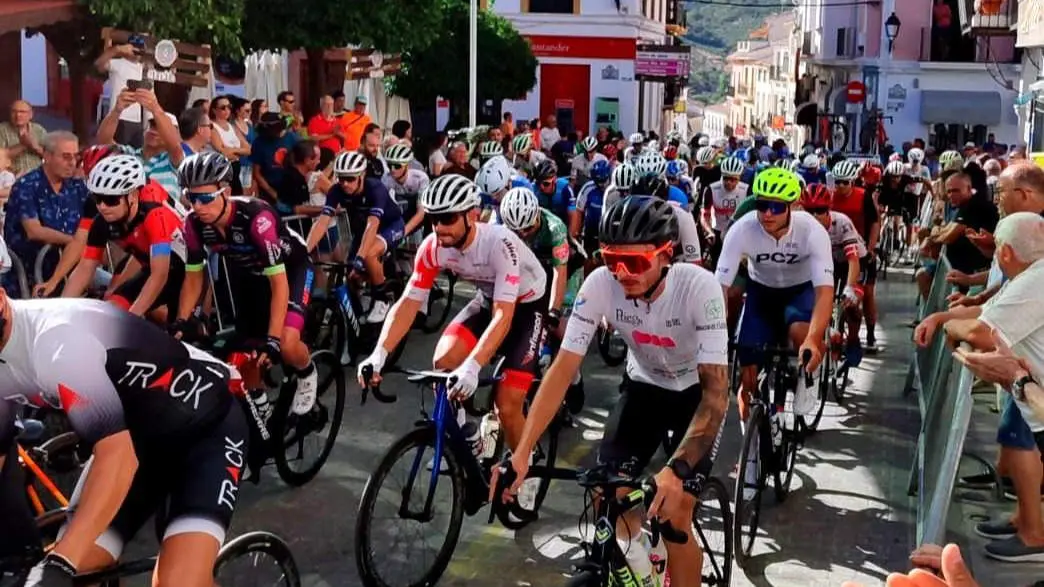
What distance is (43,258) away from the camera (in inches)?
387

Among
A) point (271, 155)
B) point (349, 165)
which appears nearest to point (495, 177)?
point (349, 165)

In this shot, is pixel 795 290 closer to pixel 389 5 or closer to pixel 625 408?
pixel 625 408

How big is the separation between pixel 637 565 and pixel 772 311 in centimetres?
379

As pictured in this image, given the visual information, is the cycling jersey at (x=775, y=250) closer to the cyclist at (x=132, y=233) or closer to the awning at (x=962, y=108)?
the cyclist at (x=132, y=233)

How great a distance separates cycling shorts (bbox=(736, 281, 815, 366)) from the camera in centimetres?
839

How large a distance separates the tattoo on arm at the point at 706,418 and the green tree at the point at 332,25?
15.3m

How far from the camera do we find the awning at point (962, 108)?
46.1 meters

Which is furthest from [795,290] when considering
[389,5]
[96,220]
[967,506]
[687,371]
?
[389,5]

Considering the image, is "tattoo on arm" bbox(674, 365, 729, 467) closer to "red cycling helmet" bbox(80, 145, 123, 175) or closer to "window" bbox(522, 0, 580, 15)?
"red cycling helmet" bbox(80, 145, 123, 175)

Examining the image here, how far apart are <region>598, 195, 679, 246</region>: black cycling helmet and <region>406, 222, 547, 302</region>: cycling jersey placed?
1.93m

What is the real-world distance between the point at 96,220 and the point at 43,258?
82.9 inches

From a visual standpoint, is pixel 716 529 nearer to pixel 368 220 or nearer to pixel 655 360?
pixel 655 360

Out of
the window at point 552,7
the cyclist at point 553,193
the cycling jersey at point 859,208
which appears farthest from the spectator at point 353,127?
the window at point 552,7

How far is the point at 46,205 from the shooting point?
32.3 ft
